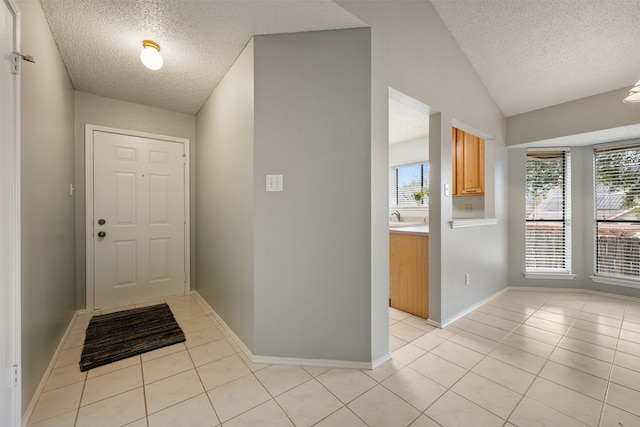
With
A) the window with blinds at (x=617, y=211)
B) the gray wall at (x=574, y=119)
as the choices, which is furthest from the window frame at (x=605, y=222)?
the gray wall at (x=574, y=119)

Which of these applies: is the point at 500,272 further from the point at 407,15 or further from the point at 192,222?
the point at 192,222

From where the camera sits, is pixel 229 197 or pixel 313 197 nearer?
pixel 313 197

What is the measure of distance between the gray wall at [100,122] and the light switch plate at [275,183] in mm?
2228

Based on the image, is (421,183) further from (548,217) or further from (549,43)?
(549,43)

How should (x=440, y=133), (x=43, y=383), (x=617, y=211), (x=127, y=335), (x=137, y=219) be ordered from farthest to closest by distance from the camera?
1. (x=617, y=211)
2. (x=137, y=219)
3. (x=440, y=133)
4. (x=127, y=335)
5. (x=43, y=383)

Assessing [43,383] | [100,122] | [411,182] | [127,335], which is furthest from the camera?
[411,182]

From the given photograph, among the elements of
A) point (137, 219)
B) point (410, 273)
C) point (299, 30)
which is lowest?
point (410, 273)

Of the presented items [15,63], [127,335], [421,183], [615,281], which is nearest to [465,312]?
[615,281]

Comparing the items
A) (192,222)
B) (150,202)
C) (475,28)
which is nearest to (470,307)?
(475,28)

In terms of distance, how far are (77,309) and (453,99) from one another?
15.2ft

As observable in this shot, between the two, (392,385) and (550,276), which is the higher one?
(550,276)

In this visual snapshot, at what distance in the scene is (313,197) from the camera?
1.91m

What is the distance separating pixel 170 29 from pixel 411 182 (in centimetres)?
420

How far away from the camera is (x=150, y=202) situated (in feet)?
10.6
